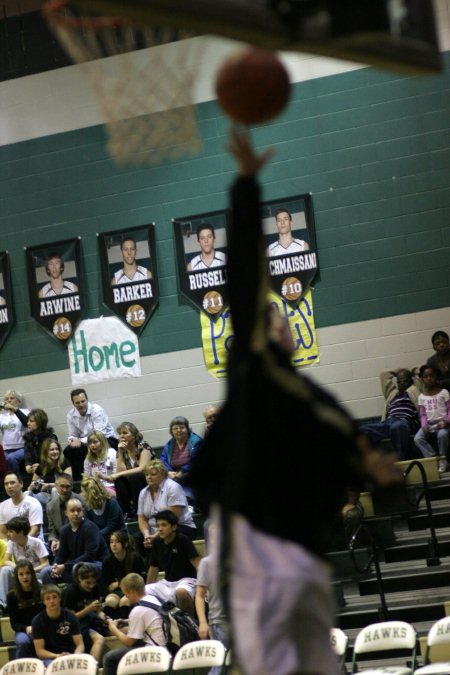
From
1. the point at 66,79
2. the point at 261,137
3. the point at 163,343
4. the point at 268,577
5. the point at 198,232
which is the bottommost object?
the point at 268,577

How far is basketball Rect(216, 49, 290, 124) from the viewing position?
3332 millimetres

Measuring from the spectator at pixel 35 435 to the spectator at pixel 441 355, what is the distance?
471cm

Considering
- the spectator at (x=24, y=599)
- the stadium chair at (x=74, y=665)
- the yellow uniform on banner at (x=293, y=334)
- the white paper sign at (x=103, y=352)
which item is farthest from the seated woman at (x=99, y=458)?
the stadium chair at (x=74, y=665)

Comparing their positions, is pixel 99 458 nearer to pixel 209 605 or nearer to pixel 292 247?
pixel 209 605

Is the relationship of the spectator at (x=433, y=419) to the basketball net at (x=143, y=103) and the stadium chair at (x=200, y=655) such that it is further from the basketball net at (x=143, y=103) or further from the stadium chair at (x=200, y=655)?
the basketball net at (x=143, y=103)

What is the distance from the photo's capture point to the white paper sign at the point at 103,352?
1483 cm

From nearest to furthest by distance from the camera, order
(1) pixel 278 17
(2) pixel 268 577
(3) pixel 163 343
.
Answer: (2) pixel 268 577 < (1) pixel 278 17 < (3) pixel 163 343

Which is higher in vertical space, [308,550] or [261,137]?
[261,137]

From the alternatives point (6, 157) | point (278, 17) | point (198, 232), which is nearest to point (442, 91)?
point (198, 232)

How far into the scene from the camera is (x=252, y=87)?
3.33 meters

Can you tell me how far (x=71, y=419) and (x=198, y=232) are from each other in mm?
2924

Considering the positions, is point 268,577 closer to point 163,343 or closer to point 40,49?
point 163,343

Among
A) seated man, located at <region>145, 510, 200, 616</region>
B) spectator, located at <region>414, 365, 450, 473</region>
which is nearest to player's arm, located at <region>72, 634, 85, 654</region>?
seated man, located at <region>145, 510, 200, 616</region>

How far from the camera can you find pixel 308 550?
10.6 feet
